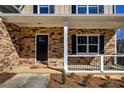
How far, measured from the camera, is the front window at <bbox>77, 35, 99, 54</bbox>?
18.2m

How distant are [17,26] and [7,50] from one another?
2816mm

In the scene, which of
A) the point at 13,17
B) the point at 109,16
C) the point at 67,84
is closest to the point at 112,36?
the point at 109,16

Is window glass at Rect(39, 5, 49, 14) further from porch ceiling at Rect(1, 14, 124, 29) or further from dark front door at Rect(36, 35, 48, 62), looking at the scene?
porch ceiling at Rect(1, 14, 124, 29)

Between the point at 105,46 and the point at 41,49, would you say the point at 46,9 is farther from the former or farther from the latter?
the point at 105,46

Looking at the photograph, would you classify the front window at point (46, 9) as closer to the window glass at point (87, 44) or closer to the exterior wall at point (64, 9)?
the exterior wall at point (64, 9)

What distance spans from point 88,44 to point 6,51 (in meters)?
5.96

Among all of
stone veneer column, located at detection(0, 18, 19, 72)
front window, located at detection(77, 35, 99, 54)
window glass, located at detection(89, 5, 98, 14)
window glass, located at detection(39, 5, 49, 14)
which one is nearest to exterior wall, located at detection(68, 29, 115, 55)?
front window, located at detection(77, 35, 99, 54)

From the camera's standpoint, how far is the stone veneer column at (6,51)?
1395 cm

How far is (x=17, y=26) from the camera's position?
682 inches

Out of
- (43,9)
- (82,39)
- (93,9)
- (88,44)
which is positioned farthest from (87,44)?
(43,9)

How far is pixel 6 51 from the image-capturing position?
14750 mm

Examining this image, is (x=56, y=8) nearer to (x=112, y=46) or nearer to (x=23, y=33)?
(x=23, y=33)

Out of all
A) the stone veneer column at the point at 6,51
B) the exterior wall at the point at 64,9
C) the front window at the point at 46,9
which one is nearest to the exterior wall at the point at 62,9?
the exterior wall at the point at 64,9

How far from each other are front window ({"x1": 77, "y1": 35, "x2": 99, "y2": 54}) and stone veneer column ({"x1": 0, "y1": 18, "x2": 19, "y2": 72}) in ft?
14.7
